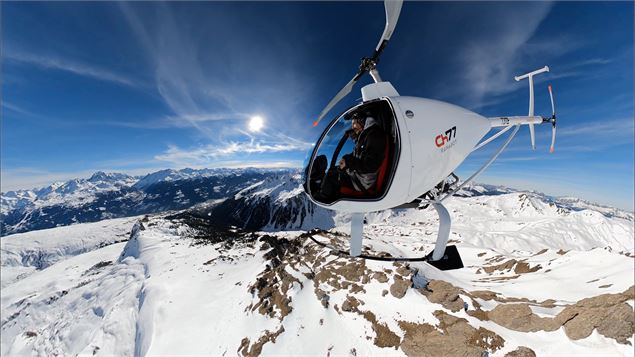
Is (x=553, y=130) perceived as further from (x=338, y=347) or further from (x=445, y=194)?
(x=338, y=347)

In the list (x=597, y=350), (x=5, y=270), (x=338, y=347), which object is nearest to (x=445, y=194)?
(x=597, y=350)

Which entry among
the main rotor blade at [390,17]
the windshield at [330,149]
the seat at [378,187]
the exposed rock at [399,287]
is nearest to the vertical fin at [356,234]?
the seat at [378,187]

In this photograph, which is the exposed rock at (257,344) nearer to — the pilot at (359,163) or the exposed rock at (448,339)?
the exposed rock at (448,339)

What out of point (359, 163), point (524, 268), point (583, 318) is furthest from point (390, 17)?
point (524, 268)

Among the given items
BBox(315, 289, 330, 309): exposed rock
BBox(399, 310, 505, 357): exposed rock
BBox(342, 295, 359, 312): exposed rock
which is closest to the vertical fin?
BBox(399, 310, 505, 357): exposed rock

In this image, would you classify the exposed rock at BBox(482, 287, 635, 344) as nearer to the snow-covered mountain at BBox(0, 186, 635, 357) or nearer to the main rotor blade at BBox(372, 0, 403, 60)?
the snow-covered mountain at BBox(0, 186, 635, 357)

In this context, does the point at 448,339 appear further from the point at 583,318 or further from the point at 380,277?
the point at 380,277
